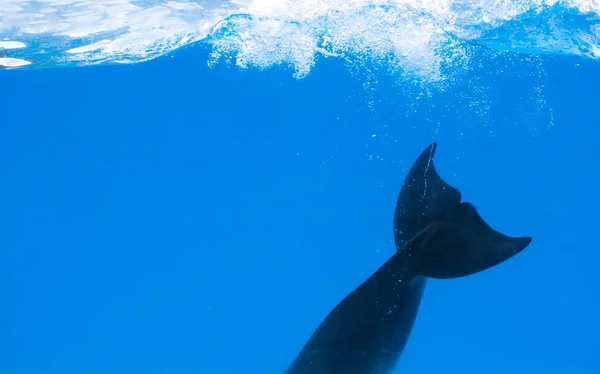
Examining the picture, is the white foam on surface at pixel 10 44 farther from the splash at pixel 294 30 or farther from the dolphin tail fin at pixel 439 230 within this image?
the dolphin tail fin at pixel 439 230

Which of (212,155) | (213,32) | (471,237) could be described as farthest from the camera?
(212,155)

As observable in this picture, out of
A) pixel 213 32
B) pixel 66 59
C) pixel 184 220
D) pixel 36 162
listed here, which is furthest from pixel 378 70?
pixel 36 162

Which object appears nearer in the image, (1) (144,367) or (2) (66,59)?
(2) (66,59)

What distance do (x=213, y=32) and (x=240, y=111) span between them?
3.02m

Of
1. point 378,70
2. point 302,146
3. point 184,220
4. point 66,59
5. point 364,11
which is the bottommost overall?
point 184,220

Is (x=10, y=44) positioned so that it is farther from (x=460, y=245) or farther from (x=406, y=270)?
(x=460, y=245)

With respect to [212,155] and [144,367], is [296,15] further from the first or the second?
[144,367]

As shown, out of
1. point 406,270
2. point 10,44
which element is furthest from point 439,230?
point 10,44

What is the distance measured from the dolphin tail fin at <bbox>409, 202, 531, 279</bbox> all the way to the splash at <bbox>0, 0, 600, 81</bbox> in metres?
4.64

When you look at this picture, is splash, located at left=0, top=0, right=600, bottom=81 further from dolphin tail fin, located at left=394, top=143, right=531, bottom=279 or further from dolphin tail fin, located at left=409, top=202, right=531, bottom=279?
dolphin tail fin, located at left=409, top=202, right=531, bottom=279

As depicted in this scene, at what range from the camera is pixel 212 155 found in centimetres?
1359

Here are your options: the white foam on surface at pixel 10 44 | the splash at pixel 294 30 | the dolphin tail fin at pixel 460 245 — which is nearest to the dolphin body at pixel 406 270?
the dolphin tail fin at pixel 460 245

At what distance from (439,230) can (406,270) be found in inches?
24.7

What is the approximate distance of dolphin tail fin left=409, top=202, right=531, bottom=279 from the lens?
17.3ft
